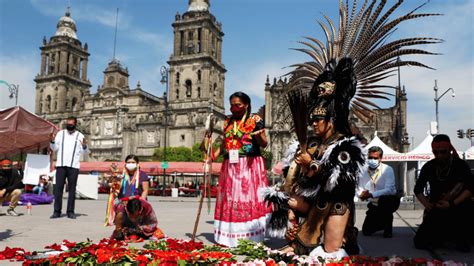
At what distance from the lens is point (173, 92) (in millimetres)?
66438

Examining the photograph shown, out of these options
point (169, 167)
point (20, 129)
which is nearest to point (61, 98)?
point (169, 167)

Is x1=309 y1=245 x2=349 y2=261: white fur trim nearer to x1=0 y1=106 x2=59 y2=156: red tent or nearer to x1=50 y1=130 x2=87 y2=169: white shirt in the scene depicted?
x1=50 y1=130 x2=87 y2=169: white shirt

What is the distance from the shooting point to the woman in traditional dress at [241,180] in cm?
589

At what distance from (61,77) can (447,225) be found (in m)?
81.1

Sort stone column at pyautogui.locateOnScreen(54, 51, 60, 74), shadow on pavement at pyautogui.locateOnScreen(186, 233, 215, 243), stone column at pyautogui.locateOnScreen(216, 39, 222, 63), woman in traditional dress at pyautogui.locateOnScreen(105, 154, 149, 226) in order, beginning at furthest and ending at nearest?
stone column at pyautogui.locateOnScreen(54, 51, 60, 74) → stone column at pyautogui.locateOnScreen(216, 39, 222, 63) → woman in traditional dress at pyautogui.locateOnScreen(105, 154, 149, 226) → shadow on pavement at pyautogui.locateOnScreen(186, 233, 215, 243)

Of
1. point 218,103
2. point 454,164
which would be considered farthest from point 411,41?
point 218,103

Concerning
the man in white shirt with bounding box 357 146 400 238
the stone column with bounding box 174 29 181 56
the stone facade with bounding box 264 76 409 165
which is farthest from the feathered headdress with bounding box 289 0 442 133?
the stone column with bounding box 174 29 181 56

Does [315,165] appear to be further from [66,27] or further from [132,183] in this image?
[66,27]

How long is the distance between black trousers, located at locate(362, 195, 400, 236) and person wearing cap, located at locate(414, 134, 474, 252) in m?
1.31

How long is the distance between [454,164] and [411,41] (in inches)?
84.3

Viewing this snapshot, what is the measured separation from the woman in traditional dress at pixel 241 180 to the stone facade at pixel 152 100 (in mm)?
53200

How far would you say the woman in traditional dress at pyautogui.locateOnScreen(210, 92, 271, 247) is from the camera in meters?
5.89

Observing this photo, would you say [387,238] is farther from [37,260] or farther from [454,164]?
[37,260]

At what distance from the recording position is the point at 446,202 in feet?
19.1
